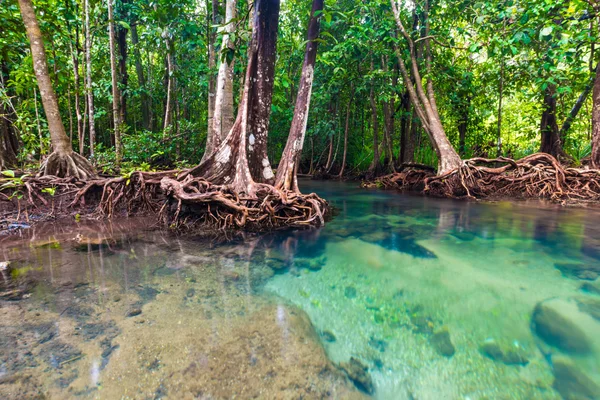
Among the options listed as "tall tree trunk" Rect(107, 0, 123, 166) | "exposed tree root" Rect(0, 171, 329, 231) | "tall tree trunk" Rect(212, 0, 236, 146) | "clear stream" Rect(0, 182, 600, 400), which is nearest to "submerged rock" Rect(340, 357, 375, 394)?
"clear stream" Rect(0, 182, 600, 400)

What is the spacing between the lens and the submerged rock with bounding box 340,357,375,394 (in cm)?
177

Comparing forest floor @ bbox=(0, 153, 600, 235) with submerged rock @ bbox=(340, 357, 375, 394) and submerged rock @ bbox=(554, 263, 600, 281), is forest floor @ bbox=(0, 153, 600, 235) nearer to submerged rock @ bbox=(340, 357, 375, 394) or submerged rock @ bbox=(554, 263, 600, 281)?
submerged rock @ bbox=(340, 357, 375, 394)

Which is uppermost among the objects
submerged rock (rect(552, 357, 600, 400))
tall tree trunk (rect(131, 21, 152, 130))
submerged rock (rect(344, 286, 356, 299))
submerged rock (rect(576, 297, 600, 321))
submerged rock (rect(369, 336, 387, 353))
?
tall tree trunk (rect(131, 21, 152, 130))

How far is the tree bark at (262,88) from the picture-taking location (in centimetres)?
585

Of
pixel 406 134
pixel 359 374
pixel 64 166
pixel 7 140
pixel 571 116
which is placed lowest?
pixel 359 374

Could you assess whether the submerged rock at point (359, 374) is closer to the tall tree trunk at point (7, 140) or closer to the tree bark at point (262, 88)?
the tree bark at point (262, 88)

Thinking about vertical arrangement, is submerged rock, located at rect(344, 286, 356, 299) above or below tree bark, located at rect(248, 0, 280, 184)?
below

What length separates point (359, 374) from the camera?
187 cm

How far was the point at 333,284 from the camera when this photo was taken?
10.3 feet

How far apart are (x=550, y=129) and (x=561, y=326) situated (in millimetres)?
10072

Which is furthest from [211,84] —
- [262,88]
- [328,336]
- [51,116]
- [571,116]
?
[571,116]

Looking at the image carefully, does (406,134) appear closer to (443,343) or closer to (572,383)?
(443,343)

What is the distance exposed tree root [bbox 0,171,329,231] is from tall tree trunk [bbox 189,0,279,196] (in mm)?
434

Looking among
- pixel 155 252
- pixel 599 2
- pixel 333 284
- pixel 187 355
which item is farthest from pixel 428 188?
pixel 187 355
